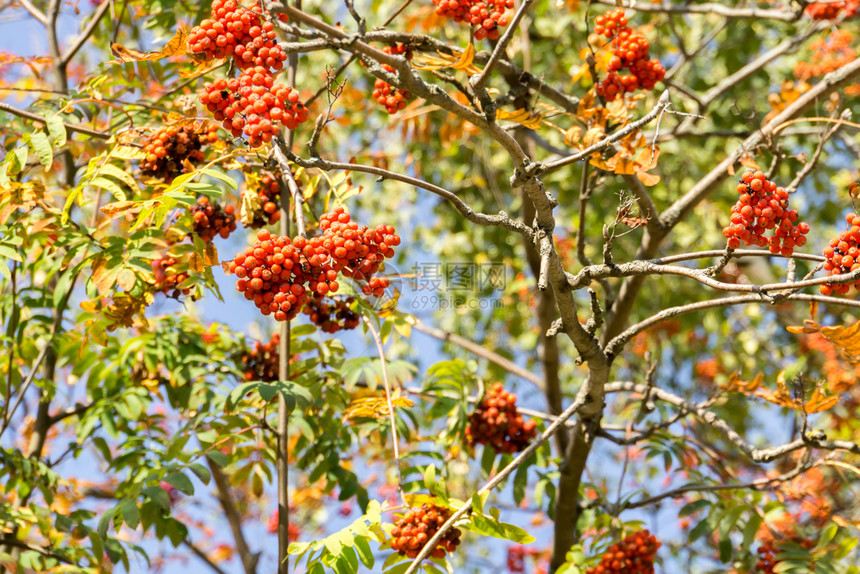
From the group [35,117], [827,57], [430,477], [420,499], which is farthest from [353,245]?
[827,57]

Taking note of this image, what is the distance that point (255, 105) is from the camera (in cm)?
207

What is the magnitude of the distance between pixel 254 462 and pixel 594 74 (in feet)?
6.67

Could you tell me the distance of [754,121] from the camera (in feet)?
10.5

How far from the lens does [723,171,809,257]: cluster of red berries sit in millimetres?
2105

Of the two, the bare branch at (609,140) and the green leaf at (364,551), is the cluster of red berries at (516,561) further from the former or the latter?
the bare branch at (609,140)

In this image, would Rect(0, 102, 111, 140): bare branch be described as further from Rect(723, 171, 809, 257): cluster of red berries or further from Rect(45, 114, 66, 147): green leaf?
Rect(723, 171, 809, 257): cluster of red berries

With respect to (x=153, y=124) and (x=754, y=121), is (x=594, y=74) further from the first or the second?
(x=153, y=124)

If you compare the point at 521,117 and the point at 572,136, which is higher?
the point at 572,136

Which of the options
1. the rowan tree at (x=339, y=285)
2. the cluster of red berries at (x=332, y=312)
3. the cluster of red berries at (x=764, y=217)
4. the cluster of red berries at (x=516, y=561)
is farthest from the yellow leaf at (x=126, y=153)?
the cluster of red berries at (x=516, y=561)

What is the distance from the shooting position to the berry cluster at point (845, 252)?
201 centimetres

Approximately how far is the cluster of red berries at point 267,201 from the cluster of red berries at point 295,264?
0.83 m

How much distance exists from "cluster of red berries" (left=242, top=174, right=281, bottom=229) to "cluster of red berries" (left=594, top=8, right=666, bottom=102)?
4.16 feet

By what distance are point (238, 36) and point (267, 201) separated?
2.76ft

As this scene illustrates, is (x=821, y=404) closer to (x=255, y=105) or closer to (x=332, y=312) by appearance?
(x=332, y=312)
